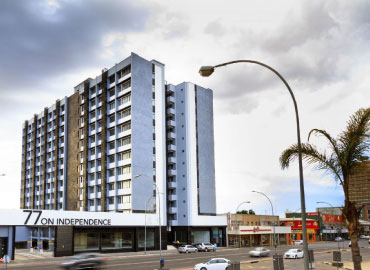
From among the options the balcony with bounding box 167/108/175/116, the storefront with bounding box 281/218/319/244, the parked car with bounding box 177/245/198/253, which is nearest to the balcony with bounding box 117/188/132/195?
the parked car with bounding box 177/245/198/253

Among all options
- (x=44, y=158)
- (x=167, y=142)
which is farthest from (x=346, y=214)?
(x=44, y=158)

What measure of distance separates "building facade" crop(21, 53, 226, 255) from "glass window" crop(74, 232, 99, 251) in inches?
281

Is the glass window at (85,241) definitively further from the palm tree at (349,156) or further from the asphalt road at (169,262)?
the palm tree at (349,156)

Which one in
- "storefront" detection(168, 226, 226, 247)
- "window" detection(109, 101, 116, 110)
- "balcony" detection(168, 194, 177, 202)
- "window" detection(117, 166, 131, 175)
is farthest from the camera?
"balcony" detection(168, 194, 177, 202)

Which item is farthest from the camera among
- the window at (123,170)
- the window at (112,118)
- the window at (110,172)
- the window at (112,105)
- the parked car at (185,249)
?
the window at (112,105)

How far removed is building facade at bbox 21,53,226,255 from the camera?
7356 centimetres

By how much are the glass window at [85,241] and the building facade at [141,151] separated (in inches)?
281

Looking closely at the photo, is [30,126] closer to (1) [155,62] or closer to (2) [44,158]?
(2) [44,158]

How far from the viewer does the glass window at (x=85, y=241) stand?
61594 mm

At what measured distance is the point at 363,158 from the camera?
1778 centimetres

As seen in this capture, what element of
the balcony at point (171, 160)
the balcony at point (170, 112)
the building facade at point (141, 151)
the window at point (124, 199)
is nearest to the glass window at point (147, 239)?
the building facade at point (141, 151)

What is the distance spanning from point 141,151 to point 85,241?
19146 mm

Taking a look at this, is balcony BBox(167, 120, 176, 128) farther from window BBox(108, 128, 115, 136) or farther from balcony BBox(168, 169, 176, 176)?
window BBox(108, 128, 115, 136)

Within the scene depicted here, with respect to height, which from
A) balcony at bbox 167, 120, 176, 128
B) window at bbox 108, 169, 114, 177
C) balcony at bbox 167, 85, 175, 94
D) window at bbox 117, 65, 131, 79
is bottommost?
window at bbox 108, 169, 114, 177
